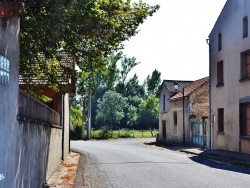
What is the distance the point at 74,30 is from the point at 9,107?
4188mm

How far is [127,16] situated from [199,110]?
24046 millimetres

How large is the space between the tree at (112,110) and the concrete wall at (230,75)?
65693 millimetres

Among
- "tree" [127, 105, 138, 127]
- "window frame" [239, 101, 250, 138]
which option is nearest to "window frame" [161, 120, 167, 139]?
"window frame" [239, 101, 250, 138]

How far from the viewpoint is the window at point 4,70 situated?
5.53 meters

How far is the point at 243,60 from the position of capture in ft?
74.9

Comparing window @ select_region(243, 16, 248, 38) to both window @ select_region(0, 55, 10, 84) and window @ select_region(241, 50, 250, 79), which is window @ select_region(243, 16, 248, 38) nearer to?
window @ select_region(241, 50, 250, 79)

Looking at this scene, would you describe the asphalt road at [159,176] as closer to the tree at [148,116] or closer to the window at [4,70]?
the window at [4,70]

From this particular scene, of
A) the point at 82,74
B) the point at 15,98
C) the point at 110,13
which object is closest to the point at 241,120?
the point at 82,74

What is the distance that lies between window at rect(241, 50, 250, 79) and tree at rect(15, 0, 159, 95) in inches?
465

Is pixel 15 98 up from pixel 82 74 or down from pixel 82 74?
down

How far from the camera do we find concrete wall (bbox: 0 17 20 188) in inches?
222

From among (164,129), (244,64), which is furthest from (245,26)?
(164,129)

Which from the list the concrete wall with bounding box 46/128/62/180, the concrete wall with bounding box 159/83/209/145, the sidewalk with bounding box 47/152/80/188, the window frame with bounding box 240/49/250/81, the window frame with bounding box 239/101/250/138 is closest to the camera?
the sidewalk with bounding box 47/152/80/188

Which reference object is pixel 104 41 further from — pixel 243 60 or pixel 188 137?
pixel 188 137
